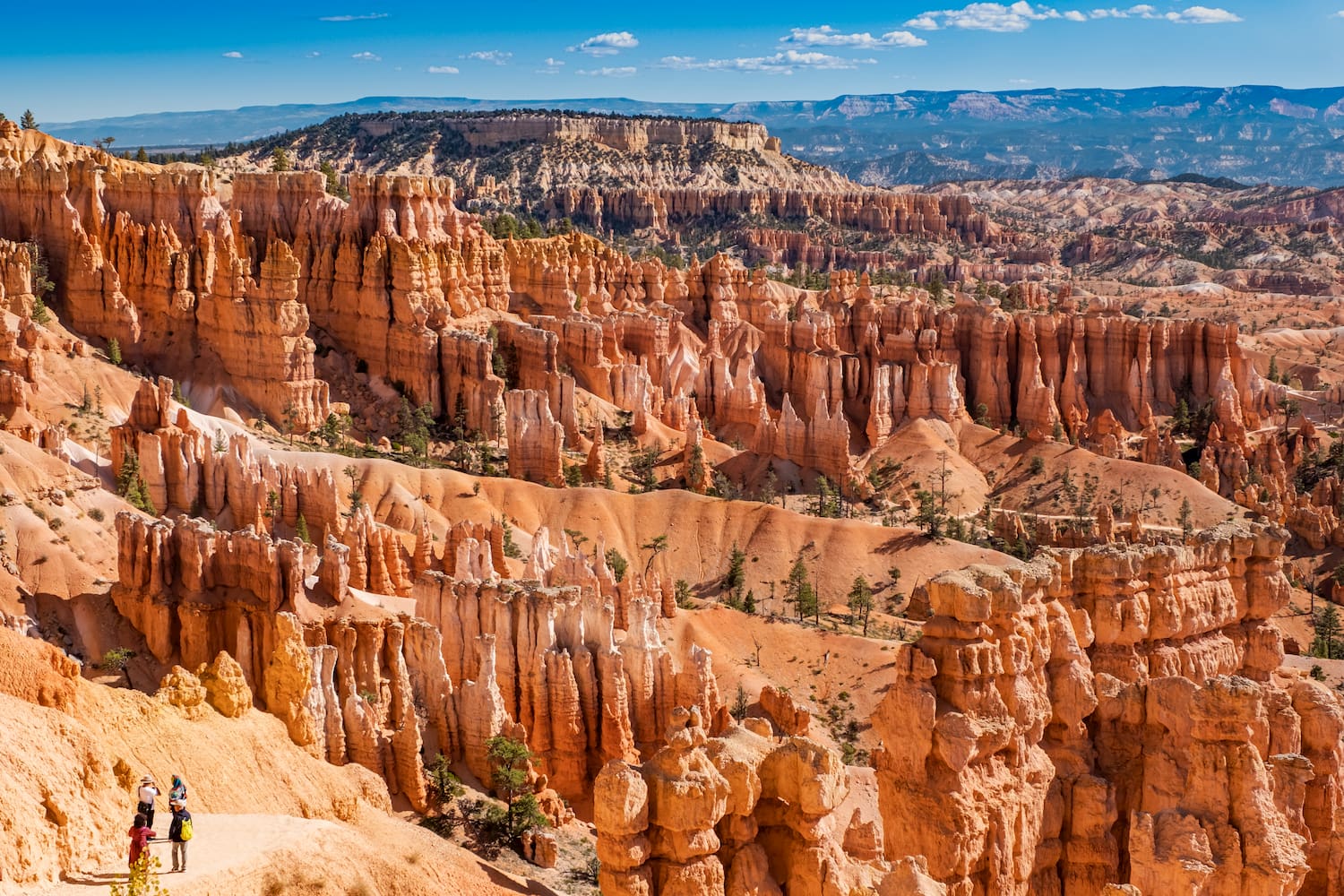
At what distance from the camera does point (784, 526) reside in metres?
66.0

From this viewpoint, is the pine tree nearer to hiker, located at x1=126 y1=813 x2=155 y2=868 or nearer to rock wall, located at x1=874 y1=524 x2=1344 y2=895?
rock wall, located at x1=874 y1=524 x2=1344 y2=895

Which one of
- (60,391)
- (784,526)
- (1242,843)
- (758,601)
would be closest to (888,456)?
(784,526)

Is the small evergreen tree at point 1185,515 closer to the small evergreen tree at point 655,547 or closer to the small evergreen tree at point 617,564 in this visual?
the small evergreen tree at point 655,547

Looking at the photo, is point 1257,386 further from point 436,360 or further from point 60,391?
point 60,391

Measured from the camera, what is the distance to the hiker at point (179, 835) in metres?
18.6

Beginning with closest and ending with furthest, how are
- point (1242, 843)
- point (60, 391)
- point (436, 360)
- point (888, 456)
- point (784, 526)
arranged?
point (1242, 843), point (60, 391), point (784, 526), point (436, 360), point (888, 456)

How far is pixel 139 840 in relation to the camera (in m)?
18.2

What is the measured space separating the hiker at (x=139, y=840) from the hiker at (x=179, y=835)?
0.32 meters

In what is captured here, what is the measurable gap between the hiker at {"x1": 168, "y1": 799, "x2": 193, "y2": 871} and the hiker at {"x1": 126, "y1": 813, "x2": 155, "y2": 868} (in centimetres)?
32

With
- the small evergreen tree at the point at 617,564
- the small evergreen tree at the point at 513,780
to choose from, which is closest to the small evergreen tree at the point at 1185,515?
the small evergreen tree at the point at 617,564

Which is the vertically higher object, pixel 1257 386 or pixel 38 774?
pixel 38 774

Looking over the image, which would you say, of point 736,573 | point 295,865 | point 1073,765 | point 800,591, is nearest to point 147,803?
point 295,865

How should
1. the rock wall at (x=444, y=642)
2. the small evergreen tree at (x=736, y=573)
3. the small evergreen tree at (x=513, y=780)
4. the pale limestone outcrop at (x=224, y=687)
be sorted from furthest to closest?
the small evergreen tree at (x=736, y=573) < the rock wall at (x=444, y=642) < the small evergreen tree at (x=513, y=780) < the pale limestone outcrop at (x=224, y=687)

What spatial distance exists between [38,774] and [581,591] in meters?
23.6
